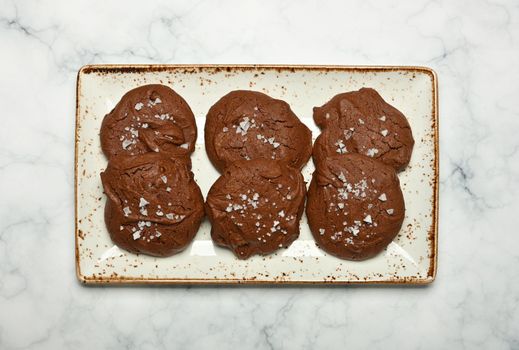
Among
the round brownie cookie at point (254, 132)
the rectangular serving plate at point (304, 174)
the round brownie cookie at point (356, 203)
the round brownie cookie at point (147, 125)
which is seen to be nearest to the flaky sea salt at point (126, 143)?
the round brownie cookie at point (147, 125)

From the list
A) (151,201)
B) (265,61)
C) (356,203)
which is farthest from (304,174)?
(151,201)

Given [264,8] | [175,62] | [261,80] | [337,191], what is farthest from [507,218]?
[175,62]

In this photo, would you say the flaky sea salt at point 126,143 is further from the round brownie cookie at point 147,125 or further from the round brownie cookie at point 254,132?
the round brownie cookie at point 254,132

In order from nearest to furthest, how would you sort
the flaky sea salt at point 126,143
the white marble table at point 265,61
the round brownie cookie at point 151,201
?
the round brownie cookie at point 151,201 → the flaky sea salt at point 126,143 → the white marble table at point 265,61

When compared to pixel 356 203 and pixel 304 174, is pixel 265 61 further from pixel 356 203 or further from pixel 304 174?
pixel 356 203

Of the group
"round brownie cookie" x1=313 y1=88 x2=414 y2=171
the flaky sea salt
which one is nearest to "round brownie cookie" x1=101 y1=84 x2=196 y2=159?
the flaky sea salt

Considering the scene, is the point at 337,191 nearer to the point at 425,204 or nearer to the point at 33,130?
the point at 425,204
